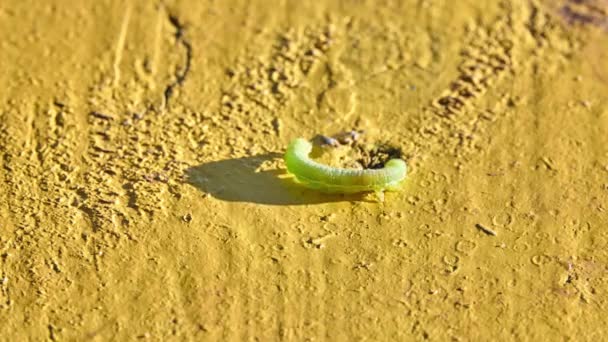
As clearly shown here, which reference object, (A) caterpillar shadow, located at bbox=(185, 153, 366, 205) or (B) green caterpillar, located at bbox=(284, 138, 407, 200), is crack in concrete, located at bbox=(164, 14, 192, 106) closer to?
(A) caterpillar shadow, located at bbox=(185, 153, 366, 205)

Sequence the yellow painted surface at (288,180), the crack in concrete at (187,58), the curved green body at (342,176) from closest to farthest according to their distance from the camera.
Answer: the yellow painted surface at (288,180), the curved green body at (342,176), the crack in concrete at (187,58)

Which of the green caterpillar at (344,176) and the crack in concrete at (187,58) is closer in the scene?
the green caterpillar at (344,176)

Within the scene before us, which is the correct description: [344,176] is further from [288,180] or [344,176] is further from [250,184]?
[250,184]

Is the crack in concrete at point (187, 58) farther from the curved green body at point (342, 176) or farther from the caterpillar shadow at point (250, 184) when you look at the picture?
the curved green body at point (342, 176)

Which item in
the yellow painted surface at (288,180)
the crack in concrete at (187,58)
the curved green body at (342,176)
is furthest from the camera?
the crack in concrete at (187,58)

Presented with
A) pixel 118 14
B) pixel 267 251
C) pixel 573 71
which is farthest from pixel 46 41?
pixel 573 71

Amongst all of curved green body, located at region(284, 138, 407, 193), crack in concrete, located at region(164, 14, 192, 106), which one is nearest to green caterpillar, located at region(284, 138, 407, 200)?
curved green body, located at region(284, 138, 407, 193)

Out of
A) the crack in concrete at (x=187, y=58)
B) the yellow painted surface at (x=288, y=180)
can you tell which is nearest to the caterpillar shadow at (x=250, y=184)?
the yellow painted surface at (x=288, y=180)
